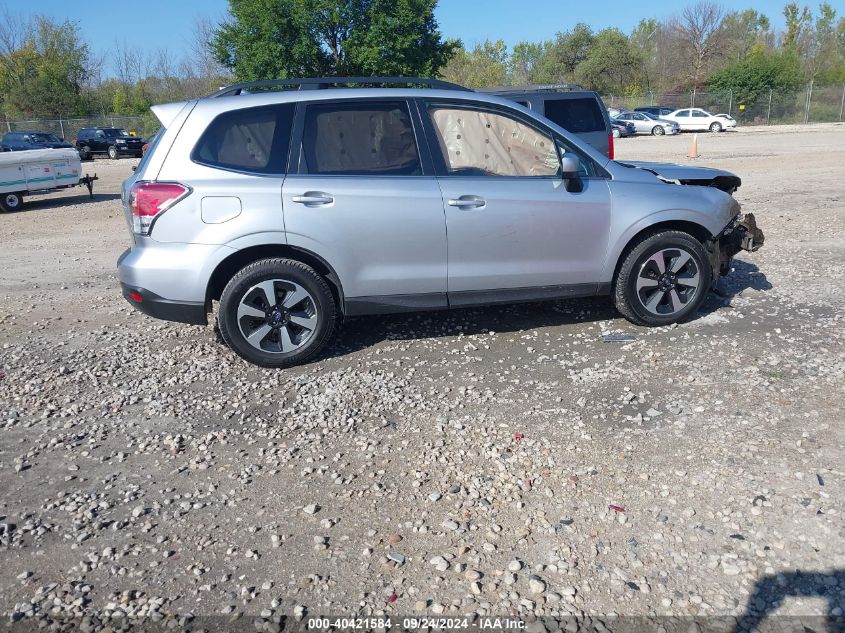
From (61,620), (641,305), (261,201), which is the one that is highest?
(261,201)

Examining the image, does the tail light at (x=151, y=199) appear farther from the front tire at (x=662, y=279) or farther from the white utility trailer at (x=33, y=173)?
the white utility trailer at (x=33, y=173)

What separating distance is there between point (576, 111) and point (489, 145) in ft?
19.6

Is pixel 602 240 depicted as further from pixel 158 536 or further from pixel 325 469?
pixel 158 536

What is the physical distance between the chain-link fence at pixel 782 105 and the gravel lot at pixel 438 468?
4985cm

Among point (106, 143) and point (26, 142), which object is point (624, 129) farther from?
point (26, 142)

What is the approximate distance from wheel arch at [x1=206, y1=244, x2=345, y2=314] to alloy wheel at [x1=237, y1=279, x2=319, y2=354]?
0.21m

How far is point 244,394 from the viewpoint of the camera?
4.93 metres

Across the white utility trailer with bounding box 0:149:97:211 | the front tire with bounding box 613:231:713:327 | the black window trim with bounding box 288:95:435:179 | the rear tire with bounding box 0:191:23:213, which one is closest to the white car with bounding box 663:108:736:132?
the white utility trailer with bounding box 0:149:97:211

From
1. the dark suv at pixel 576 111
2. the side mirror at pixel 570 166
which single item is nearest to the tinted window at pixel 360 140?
the side mirror at pixel 570 166

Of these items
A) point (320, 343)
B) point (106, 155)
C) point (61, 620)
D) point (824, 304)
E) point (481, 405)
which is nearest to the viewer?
point (61, 620)

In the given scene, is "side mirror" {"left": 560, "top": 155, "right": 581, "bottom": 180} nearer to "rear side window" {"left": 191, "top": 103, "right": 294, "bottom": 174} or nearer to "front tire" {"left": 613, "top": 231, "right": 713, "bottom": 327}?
"front tire" {"left": 613, "top": 231, "right": 713, "bottom": 327}

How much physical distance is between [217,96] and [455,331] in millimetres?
2673

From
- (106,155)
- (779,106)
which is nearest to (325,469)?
(106,155)

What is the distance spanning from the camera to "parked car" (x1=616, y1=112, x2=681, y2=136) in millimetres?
40750
